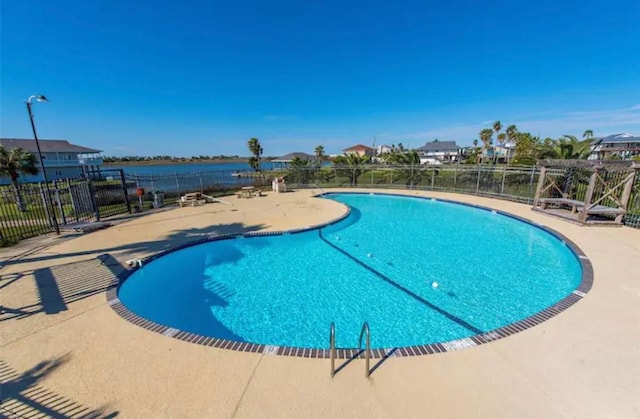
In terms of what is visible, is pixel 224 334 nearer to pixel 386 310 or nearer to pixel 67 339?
pixel 67 339

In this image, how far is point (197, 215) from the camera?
1065 centimetres

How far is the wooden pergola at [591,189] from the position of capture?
788 centimetres

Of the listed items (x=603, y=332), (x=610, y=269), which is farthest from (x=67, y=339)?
(x=610, y=269)

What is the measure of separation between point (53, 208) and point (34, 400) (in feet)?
25.1

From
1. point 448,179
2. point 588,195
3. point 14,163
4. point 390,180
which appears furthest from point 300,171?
point 14,163

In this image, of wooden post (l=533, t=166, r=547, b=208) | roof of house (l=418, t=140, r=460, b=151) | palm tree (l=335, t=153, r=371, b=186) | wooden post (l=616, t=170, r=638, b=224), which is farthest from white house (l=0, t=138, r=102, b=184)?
roof of house (l=418, t=140, r=460, b=151)

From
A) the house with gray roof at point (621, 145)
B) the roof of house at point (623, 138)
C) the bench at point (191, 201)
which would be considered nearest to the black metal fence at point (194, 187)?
the bench at point (191, 201)

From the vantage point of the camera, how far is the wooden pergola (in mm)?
7879

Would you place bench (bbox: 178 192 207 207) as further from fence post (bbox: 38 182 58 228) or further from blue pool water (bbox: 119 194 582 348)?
blue pool water (bbox: 119 194 582 348)

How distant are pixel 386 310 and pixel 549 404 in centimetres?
261

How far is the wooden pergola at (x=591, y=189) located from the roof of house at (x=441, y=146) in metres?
59.1

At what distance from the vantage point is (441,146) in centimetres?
6731

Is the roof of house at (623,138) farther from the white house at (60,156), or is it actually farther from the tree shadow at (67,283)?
the white house at (60,156)

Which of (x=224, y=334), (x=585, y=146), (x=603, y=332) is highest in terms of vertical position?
(x=585, y=146)
